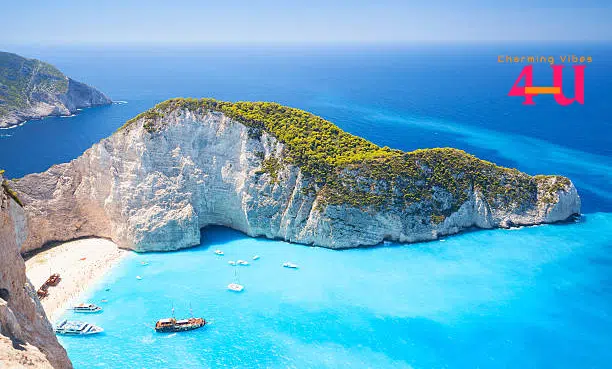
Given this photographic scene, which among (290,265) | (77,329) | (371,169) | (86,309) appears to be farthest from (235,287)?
(371,169)

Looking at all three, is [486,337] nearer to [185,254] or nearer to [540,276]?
[540,276]

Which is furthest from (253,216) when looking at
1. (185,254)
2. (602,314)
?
(602,314)

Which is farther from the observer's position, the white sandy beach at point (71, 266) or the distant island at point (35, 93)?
the distant island at point (35, 93)

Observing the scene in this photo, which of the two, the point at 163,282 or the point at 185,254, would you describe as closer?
the point at 163,282

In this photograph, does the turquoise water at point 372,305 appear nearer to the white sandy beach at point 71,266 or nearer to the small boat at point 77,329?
the small boat at point 77,329

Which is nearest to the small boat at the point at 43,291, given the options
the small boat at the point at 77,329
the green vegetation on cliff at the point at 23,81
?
the small boat at the point at 77,329
